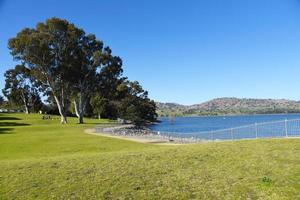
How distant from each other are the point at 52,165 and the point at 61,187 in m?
3.02

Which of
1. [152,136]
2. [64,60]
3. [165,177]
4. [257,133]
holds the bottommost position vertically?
[152,136]

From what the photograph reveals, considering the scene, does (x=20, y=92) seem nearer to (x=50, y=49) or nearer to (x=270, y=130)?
(x=50, y=49)

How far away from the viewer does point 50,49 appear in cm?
6266

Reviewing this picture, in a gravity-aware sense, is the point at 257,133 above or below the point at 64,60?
below

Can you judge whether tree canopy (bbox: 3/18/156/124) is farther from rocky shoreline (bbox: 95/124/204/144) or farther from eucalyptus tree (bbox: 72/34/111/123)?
rocky shoreline (bbox: 95/124/204/144)

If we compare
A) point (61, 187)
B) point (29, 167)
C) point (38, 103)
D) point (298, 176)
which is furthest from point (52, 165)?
point (38, 103)

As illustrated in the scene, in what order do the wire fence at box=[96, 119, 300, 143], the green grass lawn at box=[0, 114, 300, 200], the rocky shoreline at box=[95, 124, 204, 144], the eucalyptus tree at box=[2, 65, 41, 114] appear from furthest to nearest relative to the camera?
the eucalyptus tree at box=[2, 65, 41, 114], the rocky shoreline at box=[95, 124, 204, 144], the wire fence at box=[96, 119, 300, 143], the green grass lawn at box=[0, 114, 300, 200]

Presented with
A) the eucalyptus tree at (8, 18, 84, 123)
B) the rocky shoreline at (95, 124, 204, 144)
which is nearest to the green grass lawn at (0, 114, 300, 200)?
the rocky shoreline at (95, 124, 204, 144)

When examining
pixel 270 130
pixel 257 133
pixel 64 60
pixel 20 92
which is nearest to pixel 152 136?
pixel 257 133

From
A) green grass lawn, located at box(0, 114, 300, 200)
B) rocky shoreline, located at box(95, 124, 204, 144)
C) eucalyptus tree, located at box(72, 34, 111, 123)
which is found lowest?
rocky shoreline, located at box(95, 124, 204, 144)

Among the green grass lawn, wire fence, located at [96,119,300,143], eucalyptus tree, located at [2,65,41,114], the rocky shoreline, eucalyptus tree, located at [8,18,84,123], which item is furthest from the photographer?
eucalyptus tree, located at [2,65,41,114]

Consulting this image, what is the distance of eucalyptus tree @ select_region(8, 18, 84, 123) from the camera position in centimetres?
6081

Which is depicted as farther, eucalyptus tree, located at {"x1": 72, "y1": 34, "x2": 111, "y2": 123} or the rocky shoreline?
eucalyptus tree, located at {"x1": 72, "y1": 34, "x2": 111, "y2": 123}

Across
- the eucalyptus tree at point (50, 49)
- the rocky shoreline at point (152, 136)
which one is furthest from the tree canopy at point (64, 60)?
the rocky shoreline at point (152, 136)
